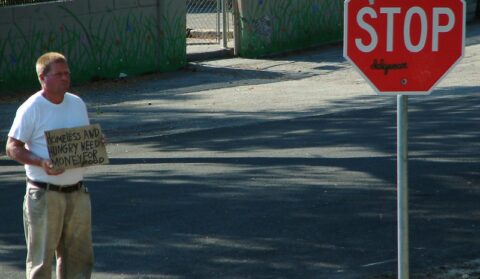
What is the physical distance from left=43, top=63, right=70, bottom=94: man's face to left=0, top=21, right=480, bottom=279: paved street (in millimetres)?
1854

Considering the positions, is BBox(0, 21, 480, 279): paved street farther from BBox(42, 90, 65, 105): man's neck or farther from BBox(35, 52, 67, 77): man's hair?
BBox(35, 52, 67, 77): man's hair

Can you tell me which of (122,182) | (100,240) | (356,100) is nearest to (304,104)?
(356,100)

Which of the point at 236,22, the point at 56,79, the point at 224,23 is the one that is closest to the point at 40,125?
the point at 56,79

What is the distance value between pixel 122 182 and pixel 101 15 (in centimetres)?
997

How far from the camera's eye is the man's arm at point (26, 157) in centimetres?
611

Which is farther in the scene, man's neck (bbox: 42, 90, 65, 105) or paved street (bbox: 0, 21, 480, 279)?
paved street (bbox: 0, 21, 480, 279)

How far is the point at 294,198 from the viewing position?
9844 mm

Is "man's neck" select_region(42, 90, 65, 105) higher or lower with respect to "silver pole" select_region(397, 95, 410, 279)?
higher

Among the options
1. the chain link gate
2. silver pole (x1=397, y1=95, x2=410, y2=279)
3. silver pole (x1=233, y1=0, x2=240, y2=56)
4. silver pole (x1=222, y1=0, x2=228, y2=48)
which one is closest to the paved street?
silver pole (x1=397, y1=95, x2=410, y2=279)

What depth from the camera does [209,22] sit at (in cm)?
2695

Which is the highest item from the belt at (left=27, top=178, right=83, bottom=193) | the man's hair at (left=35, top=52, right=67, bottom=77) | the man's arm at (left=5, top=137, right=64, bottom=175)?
the man's hair at (left=35, top=52, right=67, bottom=77)

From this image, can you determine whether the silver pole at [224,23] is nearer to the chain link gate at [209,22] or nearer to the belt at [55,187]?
the chain link gate at [209,22]

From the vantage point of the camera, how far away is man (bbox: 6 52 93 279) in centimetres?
621

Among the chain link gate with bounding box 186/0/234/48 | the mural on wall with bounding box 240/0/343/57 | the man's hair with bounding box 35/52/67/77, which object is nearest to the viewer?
the man's hair with bounding box 35/52/67/77
